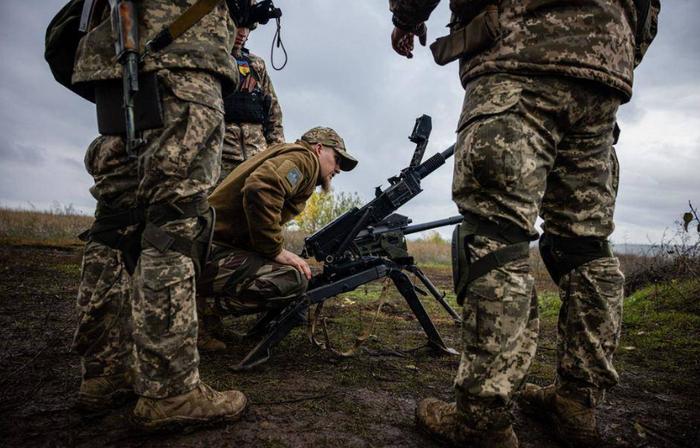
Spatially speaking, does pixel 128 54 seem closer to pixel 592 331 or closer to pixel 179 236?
pixel 179 236

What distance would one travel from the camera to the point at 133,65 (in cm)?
155

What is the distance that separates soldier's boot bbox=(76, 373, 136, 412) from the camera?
1705 mm

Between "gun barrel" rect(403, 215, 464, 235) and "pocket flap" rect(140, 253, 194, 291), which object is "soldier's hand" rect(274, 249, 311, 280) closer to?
"pocket flap" rect(140, 253, 194, 291)

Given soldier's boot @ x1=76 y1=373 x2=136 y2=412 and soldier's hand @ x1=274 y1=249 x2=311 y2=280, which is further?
soldier's hand @ x1=274 y1=249 x2=311 y2=280

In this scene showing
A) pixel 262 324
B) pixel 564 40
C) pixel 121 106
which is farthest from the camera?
pixel 262 324

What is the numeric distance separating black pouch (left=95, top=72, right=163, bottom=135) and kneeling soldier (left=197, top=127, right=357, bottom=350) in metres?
0.83

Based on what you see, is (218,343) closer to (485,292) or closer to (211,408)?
(211,408)

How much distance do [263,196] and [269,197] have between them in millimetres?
39

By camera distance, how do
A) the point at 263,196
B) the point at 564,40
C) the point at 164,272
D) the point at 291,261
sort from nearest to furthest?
the point at 564,40 < the point at 164,272 < the point at 263,196 < the point at 291,261

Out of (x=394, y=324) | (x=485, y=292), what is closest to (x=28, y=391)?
(x=485, y=292)

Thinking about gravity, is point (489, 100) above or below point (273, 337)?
above

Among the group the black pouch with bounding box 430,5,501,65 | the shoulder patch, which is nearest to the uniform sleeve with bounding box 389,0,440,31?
the black pouch with bounding box 430,5,501,65

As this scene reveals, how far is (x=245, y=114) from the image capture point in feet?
13.1

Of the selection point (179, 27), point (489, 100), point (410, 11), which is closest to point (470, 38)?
point (489, 100)
